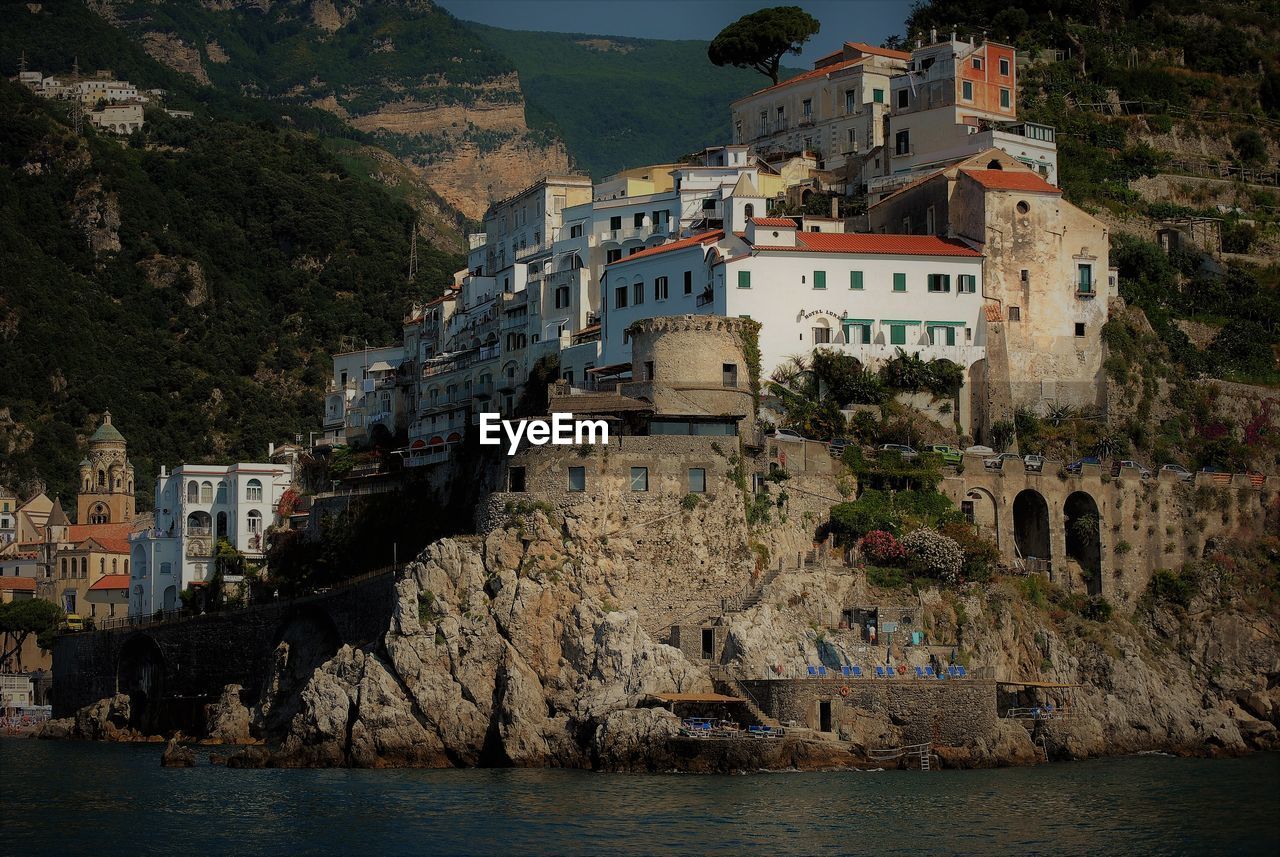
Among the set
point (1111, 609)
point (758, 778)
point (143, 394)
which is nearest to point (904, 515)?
point (1111, 609)

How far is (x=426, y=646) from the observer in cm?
6284

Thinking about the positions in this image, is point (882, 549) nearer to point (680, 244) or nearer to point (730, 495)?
point (730, 495)

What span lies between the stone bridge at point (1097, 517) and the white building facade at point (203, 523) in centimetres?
3963

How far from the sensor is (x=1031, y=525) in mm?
73125

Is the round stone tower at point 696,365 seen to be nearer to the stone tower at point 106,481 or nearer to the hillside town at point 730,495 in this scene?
the hillside town at point 730,495

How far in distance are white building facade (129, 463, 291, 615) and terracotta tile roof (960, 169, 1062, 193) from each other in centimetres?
3905

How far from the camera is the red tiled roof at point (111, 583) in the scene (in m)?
107

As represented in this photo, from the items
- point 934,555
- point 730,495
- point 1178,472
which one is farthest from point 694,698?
point 1178,472

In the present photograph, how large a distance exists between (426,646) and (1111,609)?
24.9 m

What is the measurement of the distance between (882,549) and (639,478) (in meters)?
8.60

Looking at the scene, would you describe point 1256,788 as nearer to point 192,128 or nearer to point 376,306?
point 376,306

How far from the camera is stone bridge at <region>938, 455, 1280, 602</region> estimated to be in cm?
7156

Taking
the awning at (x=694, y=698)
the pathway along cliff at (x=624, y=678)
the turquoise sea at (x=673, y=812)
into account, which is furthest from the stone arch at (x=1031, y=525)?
the awning at (x=694, y=698)

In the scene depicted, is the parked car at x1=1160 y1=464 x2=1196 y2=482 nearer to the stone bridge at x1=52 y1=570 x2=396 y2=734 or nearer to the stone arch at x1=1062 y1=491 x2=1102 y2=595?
the stone arch at x1=1062 y1=491 x2=1102 y2=595
